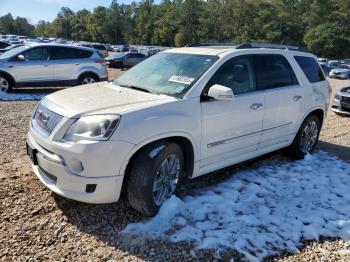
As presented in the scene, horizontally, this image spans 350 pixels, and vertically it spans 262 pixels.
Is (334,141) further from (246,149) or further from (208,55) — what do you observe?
(208,55)

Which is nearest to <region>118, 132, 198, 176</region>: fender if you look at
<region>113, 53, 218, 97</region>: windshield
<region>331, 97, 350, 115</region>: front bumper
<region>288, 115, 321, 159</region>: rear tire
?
<region>113, 53, 218, 97</region>: windshield

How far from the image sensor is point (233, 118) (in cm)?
449

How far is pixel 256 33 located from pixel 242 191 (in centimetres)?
8659

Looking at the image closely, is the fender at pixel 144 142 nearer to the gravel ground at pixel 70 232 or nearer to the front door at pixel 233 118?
the front door at pixel 233 118

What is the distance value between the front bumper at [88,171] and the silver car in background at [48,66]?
914 centimetres

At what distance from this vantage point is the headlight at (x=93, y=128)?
11.4 feet

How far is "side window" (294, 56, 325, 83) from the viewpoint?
5905 mm

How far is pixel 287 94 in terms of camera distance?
5.38m

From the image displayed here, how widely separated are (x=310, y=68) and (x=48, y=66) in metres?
8.72

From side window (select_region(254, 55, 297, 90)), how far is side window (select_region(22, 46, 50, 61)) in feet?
29.3

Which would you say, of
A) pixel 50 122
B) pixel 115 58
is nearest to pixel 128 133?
pixel 50 122

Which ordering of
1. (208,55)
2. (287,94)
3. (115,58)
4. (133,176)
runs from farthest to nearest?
(115,58) < (287,94) < (208,55) < (133,176)

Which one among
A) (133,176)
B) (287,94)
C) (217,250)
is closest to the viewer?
(217,250)

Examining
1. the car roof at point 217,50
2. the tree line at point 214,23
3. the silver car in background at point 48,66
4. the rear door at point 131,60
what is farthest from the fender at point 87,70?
the tree line at point 214,23
